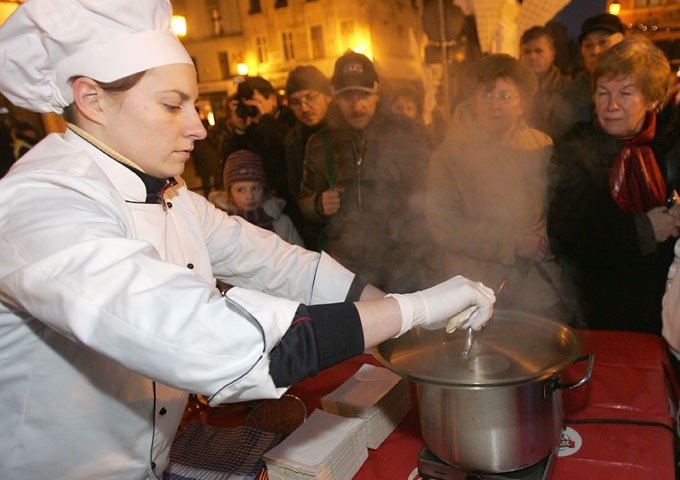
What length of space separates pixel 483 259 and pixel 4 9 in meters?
6.19

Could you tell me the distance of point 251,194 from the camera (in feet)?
11.1

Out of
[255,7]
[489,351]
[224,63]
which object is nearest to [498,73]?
[489,351]

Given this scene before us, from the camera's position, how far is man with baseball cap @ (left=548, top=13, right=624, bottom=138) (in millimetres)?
2969

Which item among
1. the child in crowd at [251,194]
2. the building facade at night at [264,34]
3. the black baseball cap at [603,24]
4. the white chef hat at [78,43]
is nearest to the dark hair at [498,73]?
the black baseball cap at [603,24]

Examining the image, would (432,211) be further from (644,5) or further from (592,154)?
(644,5)

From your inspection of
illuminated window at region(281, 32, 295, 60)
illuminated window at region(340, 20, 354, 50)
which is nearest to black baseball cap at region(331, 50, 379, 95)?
illuminated window at region(340, 20, 354, 50)

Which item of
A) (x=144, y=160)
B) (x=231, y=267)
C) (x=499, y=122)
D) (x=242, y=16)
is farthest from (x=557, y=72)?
(x=242, y=16)

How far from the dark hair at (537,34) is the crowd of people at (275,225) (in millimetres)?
18

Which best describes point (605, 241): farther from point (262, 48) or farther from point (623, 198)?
point (262, 48)

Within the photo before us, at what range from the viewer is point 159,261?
895mm

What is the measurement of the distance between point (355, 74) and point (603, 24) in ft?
5.80

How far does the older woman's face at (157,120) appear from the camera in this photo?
45.1 inches

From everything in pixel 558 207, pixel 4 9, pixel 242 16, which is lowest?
pixel 558 207

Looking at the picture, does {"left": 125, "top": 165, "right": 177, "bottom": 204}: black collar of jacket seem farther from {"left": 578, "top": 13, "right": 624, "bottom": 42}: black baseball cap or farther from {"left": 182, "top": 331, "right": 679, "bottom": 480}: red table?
{"left": 578, "top": 13, "right": 624, "bottom": 42}: black baseball cap
